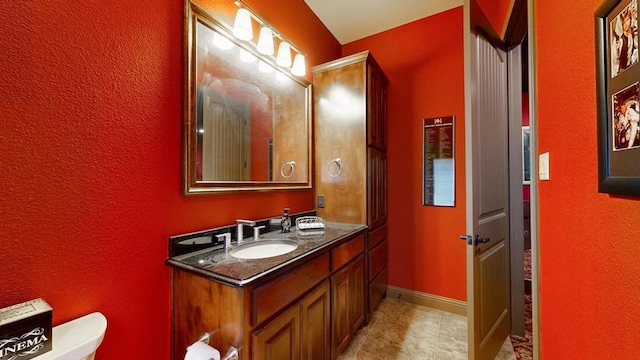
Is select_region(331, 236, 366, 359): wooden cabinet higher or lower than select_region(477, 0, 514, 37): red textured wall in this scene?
lower

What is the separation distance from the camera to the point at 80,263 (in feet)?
3.02

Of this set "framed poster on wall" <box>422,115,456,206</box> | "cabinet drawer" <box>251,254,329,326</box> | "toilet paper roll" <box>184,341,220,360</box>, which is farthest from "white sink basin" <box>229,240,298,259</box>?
"framed poster on wall" <box>422,115,456,206</box>

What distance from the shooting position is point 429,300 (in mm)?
2404

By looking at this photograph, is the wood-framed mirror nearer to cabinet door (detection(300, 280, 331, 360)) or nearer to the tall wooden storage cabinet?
the tall wooden storage cabinet

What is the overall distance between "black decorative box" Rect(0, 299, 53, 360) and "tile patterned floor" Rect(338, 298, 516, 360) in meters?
1.60

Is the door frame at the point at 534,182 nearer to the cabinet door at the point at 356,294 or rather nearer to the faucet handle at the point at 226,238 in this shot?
the cabinet door at the point at 356,294

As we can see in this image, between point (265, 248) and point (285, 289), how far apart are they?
17.7 inches

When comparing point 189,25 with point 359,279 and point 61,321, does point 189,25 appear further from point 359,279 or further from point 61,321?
point 359,279

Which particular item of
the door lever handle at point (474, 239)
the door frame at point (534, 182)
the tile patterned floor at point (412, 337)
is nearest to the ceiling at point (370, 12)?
the door frame at point (534, 182)

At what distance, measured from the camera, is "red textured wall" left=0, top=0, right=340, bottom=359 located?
80 cm

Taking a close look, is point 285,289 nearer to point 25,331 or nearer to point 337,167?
point 25,331

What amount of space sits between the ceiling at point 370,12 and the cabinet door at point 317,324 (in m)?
2.42

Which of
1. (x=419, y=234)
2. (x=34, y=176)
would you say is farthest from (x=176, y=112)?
(x=419, y=234)

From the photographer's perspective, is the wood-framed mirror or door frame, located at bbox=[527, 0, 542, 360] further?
the wood-framed mirror
